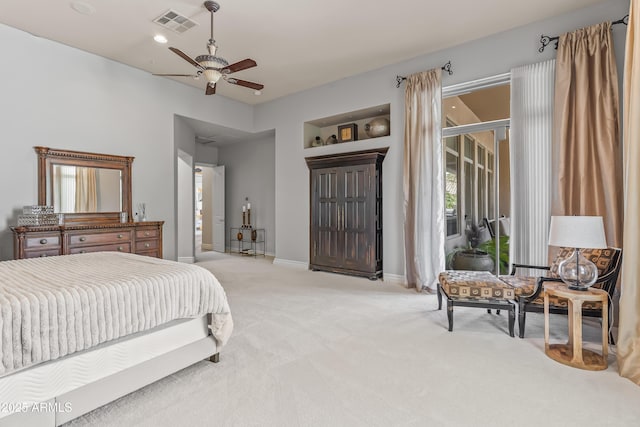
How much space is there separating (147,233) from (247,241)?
3538 mm

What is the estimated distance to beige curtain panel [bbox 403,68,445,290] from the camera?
14.6 feet

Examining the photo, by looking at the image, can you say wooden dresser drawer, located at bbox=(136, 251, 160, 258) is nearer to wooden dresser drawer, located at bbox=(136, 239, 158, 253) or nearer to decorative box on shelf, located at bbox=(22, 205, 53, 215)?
Answer: wooden dresser drawer, located at bbox=(136, 239, 158, 253)

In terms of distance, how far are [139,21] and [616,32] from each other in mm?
5169

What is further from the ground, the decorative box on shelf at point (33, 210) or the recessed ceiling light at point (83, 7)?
the recessed ceiling light at point (83, 7)

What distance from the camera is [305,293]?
4.28 metres

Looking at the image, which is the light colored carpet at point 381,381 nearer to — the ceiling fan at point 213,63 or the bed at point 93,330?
the bed at point 93,330

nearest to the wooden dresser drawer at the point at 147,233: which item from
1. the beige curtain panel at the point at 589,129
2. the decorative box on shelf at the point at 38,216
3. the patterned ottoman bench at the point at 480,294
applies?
the decorative box on shelf at the point at 38,216

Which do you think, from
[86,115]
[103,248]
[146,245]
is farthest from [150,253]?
[86,115]

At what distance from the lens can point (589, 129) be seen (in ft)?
10.9

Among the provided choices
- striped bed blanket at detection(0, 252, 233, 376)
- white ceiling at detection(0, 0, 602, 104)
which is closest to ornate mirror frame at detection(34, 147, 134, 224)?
white ceiling at detection(0, 0, 602, 104)

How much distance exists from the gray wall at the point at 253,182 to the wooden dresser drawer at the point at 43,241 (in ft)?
14.1

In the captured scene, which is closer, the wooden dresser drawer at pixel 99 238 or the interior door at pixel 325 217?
the wooden dresser drawer at pixel 99 238

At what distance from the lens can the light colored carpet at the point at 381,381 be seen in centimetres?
175

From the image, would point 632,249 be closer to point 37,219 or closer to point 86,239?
point 86,239
